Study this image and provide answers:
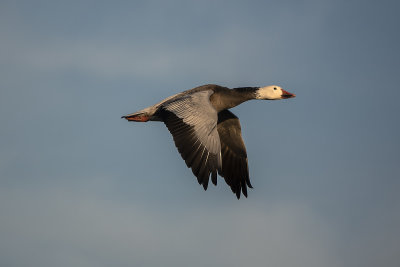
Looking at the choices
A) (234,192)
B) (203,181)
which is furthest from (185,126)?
(234,192)

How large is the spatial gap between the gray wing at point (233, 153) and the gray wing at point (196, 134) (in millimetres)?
2771

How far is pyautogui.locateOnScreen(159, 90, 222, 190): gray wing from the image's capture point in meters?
13.6

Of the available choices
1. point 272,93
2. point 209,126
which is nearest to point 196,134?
point 209,126

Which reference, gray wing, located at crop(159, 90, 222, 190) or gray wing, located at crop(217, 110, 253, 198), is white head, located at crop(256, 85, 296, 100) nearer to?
gray wing, located at crop(217, 110, 253, 198)

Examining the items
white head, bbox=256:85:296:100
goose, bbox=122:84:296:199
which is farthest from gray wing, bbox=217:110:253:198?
white head, bbox=256:85:296:100

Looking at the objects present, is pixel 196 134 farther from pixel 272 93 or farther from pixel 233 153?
pixel 272 93

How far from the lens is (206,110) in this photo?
49.5ft

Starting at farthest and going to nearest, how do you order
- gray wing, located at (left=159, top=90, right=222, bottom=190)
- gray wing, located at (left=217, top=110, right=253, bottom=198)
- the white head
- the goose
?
1. the white head
2. gray wing, located at (left=217, top=110, right=253, bottom=198)
3. the goose
4. gray wing, located at (left=159, top=90, right=222, bottom=190)

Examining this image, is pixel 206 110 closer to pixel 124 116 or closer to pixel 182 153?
pixel 182 153

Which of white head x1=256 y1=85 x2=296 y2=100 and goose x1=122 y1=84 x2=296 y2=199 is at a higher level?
white head x1=256 y1=85 x2=296 y2=100

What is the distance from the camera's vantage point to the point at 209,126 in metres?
14.4

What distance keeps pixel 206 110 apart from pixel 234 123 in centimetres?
340

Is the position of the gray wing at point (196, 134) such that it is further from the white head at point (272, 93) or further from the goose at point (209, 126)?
the white head at point (272, 93)

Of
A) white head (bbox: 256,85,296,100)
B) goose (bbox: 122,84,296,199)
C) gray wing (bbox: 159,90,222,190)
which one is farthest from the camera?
white head (bbox: 256,85,296,100)
